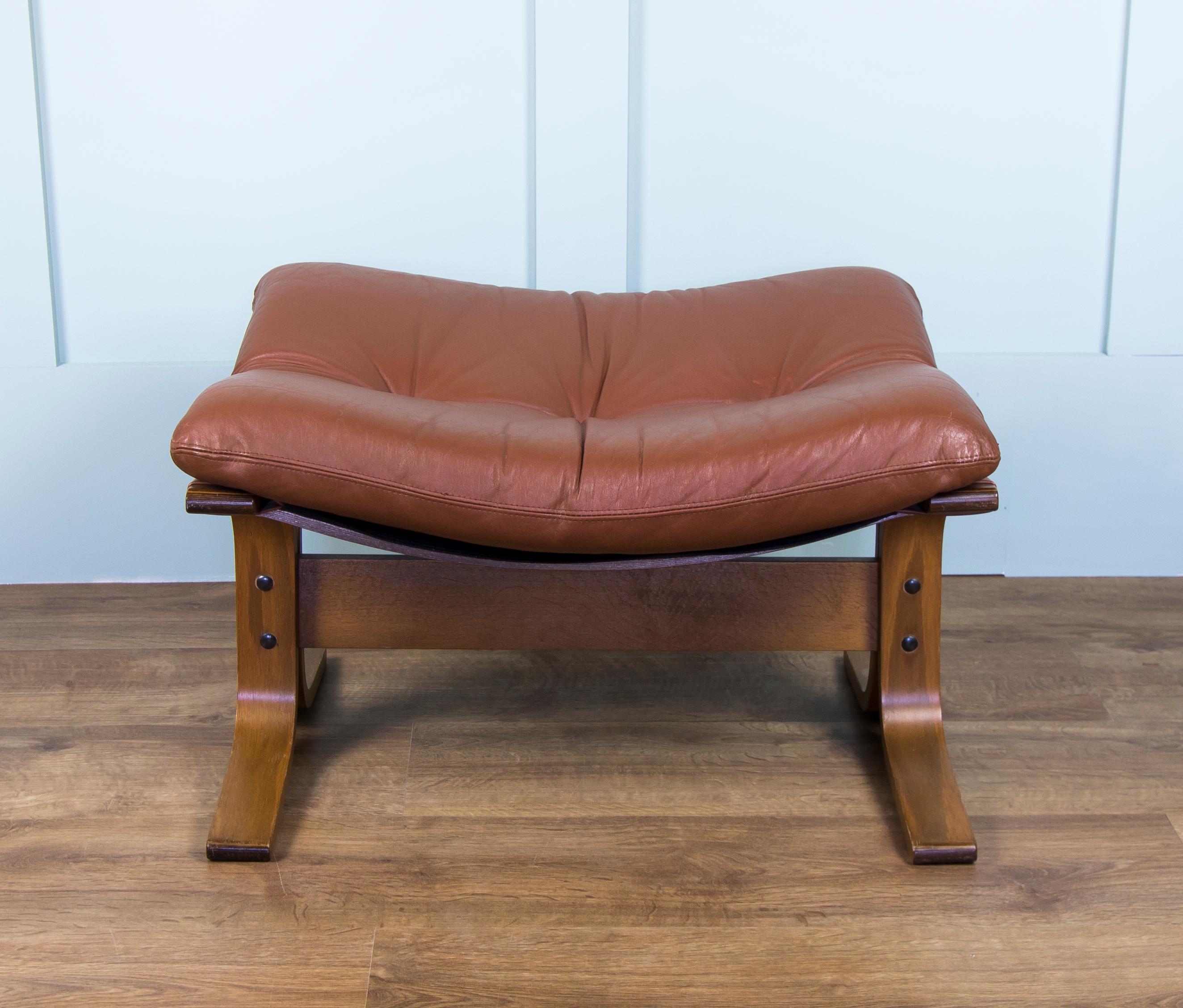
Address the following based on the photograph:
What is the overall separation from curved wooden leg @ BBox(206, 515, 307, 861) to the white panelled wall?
80cm

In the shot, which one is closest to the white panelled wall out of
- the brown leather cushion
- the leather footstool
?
the leather footstool

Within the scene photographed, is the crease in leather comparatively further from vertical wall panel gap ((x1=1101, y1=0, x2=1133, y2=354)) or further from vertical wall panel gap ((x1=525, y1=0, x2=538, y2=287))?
vertical wall panel gap ((x1=1101, y1=0, x2=1133, y2=354))

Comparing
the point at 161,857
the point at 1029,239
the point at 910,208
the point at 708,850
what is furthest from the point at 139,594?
the point at 1029,239

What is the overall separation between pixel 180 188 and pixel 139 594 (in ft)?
2.47

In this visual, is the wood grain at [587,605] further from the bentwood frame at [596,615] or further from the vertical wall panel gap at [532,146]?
the vertical wall panel gap at [532,146]

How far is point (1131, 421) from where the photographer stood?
6.77 ft

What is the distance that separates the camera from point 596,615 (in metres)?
1.34

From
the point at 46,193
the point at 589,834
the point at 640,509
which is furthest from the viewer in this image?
the point at 46,193

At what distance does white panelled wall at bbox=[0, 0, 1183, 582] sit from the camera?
6.31 feet

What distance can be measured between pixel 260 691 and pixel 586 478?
1.68 feet

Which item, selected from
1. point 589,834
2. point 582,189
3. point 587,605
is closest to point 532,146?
point 582,189

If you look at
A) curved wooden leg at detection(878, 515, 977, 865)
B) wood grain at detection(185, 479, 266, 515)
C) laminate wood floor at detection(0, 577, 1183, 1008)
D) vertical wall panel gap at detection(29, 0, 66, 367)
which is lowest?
laminate wood floor at detection(0, 577, 1183, 1008)

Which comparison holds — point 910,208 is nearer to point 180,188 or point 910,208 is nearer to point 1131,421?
point 1131,421

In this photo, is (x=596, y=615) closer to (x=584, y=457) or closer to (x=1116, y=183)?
(x=584, y=457)
